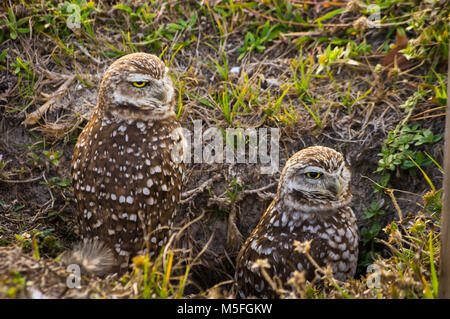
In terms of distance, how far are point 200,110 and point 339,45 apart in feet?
4.67

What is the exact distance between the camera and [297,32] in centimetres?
467

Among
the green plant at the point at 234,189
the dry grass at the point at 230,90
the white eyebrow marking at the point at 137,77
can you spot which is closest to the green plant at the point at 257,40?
the dry grass at the point at 230,90

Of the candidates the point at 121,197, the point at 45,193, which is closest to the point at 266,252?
the point at 121,197

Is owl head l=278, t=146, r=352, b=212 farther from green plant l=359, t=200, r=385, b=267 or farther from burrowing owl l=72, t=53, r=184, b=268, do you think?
burrowing owl l=72, t=53, r=184, b=268

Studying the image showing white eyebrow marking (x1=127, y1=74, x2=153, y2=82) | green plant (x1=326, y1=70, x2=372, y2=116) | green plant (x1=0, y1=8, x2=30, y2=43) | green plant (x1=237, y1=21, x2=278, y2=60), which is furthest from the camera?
green plant (x1=237, y1=21, x2=278, y2=60)

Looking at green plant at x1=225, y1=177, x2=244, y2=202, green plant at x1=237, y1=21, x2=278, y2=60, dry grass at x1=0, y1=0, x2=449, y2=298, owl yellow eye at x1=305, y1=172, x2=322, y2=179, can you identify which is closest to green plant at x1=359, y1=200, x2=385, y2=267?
dry grass at x1=0, y1=0, x2=449, y2=298

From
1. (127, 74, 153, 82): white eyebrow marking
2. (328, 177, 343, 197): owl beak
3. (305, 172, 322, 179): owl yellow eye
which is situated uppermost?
(127, 74, 153, 82): white eyebrow marking

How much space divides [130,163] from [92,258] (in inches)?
29.8

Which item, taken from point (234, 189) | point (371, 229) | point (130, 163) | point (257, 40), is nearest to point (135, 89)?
point (130, 163)

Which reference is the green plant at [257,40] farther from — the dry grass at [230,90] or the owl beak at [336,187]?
the owl beak at [336,187]

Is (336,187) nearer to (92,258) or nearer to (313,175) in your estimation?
(313,175)

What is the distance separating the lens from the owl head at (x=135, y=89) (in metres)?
3.38

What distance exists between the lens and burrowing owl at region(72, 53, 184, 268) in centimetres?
330
